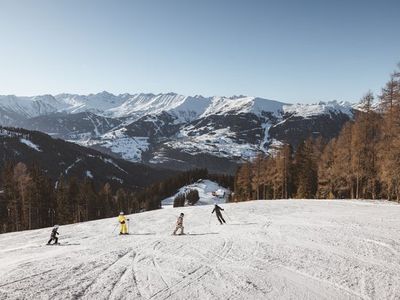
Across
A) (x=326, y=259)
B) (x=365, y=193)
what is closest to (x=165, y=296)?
(x=326, y=259)

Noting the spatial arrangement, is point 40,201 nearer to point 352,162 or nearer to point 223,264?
point 352,162

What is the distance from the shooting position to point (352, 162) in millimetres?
51844

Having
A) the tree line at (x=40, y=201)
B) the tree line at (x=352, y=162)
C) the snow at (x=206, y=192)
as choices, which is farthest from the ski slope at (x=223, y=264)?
the snow at (x=206, y=192)

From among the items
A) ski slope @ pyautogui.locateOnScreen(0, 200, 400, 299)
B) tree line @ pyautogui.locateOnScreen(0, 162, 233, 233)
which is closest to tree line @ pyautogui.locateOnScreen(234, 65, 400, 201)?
ski slope @ pyautogui.locateOnScreen(0, 200, 400, 299)

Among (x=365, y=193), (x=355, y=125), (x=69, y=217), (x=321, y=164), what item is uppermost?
(x=355, y=125)

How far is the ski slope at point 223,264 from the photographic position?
14180 mm

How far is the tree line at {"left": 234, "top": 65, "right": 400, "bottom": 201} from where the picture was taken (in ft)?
144

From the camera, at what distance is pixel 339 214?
33.8 metres

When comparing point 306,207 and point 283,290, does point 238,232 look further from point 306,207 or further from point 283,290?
point 306,207

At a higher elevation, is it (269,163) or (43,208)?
(269,163)

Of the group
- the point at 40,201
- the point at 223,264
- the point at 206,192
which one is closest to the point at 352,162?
the point at 223,264

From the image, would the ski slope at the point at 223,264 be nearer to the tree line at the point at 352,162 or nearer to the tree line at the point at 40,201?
the tree line at the point at 352,162

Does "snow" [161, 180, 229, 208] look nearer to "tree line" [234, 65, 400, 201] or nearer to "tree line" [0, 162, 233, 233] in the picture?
"tree line" [0, 162, 233, 233]

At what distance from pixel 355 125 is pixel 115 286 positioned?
46264 mm
